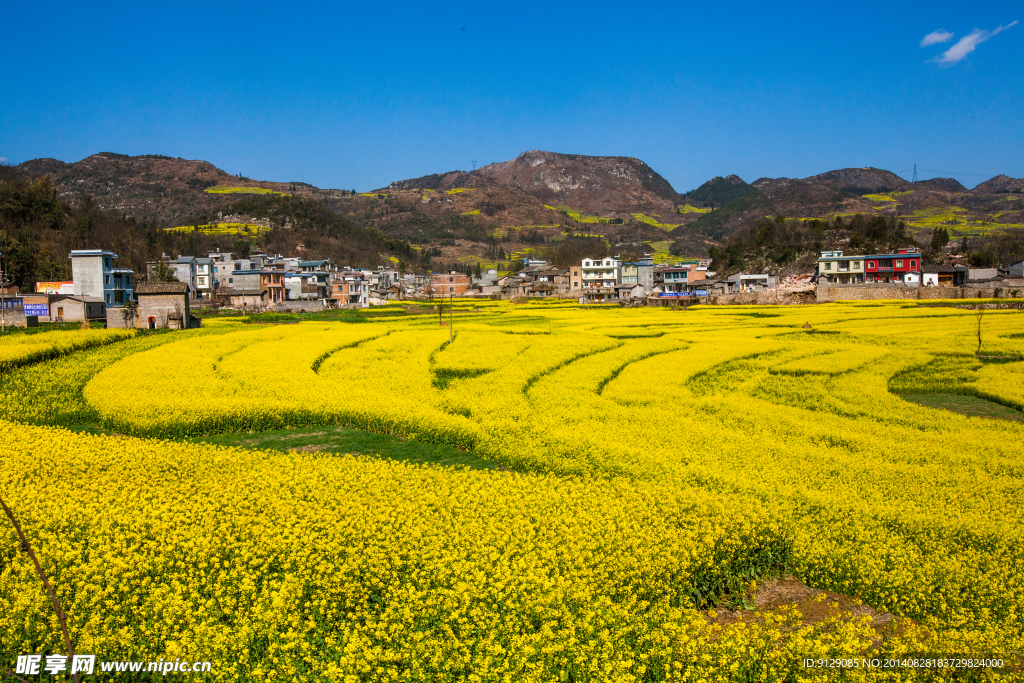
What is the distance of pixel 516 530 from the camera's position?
7.98 m

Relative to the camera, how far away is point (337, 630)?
6266mm

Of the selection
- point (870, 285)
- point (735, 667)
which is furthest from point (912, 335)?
point (870, 285)

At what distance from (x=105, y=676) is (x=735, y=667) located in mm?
6216

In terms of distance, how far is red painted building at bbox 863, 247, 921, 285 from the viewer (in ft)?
221

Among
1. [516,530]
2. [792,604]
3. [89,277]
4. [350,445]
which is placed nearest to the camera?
[792,604]

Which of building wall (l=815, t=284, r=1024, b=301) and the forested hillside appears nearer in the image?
building wall (l=815, t=284, r=1024, b=301)

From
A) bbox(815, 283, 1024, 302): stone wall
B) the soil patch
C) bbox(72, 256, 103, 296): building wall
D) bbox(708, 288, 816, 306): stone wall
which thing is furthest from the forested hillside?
bbox(815, 283, 1024, 302): stone wall

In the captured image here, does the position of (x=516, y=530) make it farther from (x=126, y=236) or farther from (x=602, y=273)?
(x=126, y=236)

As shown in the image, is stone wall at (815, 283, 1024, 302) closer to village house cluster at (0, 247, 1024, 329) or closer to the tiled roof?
village house cluster at (0, 247, 1024, 329)

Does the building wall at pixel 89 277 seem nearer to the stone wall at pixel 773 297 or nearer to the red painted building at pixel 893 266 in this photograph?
the stone wall at pixel 773 297

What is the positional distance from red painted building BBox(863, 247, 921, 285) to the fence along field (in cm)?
5891

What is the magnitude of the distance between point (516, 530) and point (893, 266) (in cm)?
7625

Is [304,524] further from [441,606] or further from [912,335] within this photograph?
[912,335]

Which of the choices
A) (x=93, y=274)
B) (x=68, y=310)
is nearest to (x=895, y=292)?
(x=68, y=310)
